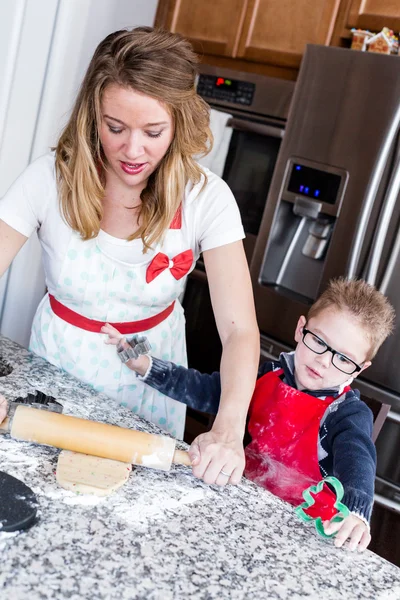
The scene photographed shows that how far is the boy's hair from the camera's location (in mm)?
1435

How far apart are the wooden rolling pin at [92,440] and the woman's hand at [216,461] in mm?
28

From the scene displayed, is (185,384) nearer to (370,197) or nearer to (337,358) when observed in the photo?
(337,358)

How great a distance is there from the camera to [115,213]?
1427mm

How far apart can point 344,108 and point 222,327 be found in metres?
1.24

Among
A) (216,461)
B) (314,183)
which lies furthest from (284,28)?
(216,461)

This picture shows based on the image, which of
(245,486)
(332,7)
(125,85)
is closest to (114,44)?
(125,85)

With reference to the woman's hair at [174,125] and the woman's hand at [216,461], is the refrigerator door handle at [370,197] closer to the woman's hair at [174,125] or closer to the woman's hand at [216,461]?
the woman's hair at [174,125]

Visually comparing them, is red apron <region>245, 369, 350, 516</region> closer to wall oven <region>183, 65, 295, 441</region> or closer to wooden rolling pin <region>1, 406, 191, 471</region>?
wooden rolling pin <region>1, 406, 191, 471</region>

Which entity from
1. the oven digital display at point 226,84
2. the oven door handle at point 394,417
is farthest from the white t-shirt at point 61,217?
the oven digital display at point 226,84

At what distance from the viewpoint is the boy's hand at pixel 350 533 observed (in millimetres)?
925

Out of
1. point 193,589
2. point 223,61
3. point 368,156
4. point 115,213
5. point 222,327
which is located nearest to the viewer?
point 193,589

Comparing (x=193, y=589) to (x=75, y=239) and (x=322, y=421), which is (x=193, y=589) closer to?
(x=322, y=421)

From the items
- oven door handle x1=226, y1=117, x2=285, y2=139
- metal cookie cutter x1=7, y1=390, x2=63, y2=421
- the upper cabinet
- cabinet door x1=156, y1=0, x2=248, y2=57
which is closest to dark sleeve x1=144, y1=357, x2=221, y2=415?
metal cookie cutter x1=7, y1=390, x2=63, y2=421

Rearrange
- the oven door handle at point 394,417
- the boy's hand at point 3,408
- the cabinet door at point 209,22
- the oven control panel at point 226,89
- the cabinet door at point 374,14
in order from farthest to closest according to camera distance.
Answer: the cabinet door at point 209,22 → the oven control panel at point 226,89 → the cabinet door at point 374,14 → the oven door handle at point 394,417 → the boy's hand at point 3,408
